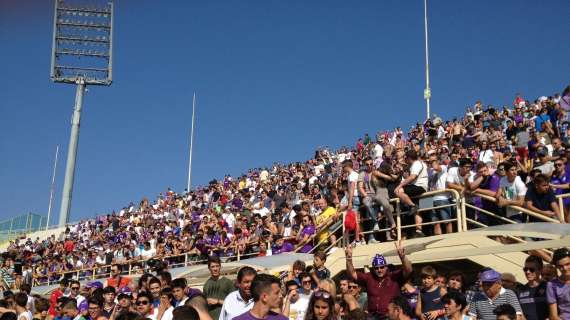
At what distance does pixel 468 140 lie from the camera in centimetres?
1667

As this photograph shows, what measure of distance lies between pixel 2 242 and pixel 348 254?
38.7 metres

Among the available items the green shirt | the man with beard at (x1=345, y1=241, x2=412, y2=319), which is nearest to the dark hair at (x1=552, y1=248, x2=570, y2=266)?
the man with beard at (x1=345, y1=241, x2=412, y2=319)

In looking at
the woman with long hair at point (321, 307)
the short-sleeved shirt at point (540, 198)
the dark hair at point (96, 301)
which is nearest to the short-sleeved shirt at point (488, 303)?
the woman with long hair at point (321, 307)

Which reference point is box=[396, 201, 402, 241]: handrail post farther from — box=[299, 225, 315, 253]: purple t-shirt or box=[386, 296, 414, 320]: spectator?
box=[386, 296, 414, 320]: spectator

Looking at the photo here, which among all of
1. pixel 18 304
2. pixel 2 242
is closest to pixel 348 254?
pixel 18 304

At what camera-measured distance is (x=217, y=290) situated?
8.50 metres

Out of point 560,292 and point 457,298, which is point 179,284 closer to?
point 457,298

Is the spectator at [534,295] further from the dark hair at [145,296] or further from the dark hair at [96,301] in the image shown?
the dark hair at [96,301]

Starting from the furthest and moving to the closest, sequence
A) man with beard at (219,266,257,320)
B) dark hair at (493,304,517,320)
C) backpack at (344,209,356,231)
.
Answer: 1. backpack at (344,209,356,231)
2. man with beard at (219,266,257,320)
3. dark hair at (493,304,517,320)

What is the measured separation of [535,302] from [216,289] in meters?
3.98

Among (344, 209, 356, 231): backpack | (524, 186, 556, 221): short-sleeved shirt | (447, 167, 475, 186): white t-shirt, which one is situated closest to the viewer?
(524, 186, 556, 221): short-sleeved shirt

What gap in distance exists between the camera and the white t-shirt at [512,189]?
10.6m

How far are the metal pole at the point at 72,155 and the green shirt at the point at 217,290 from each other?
35446 millimetres

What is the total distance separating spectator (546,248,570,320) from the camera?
6.67 meters
